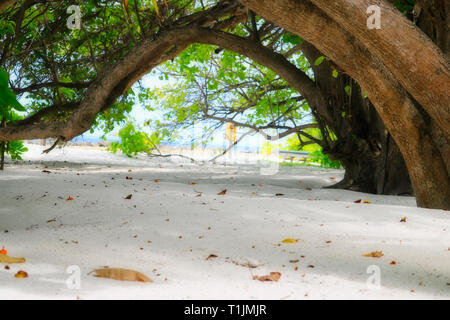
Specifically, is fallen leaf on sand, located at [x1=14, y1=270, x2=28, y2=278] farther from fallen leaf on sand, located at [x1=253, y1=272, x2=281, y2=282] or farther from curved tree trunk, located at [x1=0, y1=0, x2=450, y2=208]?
curved tree trunk, located at [x1=0, y1=0, x2=450, y2=208]

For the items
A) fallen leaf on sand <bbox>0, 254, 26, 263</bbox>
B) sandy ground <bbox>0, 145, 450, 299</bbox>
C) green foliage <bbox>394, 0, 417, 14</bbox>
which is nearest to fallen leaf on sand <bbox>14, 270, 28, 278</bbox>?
sandy ground <bbox>0, 145, 450, 299</bbox>

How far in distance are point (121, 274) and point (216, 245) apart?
73 centimetres

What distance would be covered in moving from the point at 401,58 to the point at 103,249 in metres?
2.14

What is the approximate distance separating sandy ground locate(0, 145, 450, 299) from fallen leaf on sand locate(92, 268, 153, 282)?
0.14 feet

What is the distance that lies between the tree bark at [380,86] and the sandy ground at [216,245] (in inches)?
19.4

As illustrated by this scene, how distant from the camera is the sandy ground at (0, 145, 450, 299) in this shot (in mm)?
1820

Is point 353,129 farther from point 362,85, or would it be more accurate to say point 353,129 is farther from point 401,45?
point 401,45

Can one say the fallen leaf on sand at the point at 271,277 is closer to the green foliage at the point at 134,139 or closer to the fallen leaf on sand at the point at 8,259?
the fallen leaf on sand at the point at 8,259

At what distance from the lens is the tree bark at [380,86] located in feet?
10.5

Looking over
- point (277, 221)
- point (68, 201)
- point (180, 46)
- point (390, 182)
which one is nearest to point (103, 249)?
point (277, 221)

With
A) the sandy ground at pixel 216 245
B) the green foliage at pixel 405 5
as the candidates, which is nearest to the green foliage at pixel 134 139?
the sandy ground at pixel 216 245
